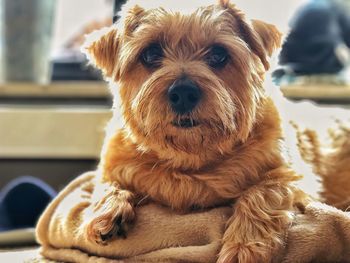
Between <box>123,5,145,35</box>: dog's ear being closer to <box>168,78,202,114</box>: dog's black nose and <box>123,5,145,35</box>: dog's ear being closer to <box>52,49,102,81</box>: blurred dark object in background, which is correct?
<box>168,78,202,114</box>: dog's black nose

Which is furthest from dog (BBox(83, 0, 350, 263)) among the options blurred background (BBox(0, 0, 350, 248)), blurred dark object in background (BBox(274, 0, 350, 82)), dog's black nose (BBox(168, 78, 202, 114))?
blurred dark object in background (BBox(274, 0, 350, 82))

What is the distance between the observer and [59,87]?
202 cm

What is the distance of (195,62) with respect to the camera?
2.52 ft

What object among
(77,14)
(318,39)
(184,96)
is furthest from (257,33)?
(77,14)

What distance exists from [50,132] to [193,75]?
48.0 inches

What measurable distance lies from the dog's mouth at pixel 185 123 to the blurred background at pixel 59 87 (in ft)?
3.42

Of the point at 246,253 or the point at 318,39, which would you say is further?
the point at 318,39

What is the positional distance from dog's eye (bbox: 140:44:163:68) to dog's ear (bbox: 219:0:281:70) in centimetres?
11

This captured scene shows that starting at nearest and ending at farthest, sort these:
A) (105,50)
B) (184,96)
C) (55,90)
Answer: (184,96), (105,50), (55,90)

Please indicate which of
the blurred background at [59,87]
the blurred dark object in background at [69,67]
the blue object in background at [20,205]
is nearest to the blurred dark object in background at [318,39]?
the blurred background at [59,87]

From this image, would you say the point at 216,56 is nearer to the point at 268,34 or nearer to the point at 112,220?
the point at 268,34

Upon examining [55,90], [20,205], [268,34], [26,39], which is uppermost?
[268,34]

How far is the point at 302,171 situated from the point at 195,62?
0.25 meters

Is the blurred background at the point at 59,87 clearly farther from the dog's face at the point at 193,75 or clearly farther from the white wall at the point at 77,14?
the dog's face at the point at 193,75
